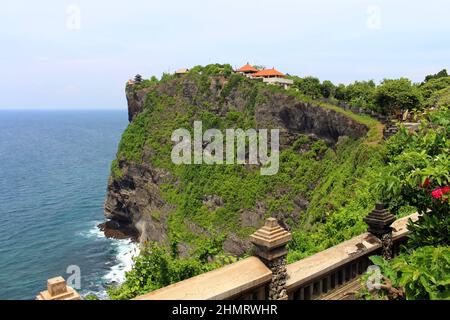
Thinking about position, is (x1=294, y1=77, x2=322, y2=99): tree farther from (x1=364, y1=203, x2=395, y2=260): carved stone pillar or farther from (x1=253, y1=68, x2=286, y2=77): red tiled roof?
(x1=364, y1=203, x2=395, y2=260): carved stone pillar

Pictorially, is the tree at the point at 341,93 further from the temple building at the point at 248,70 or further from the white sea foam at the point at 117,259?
the white sea foam at the point at 117,259

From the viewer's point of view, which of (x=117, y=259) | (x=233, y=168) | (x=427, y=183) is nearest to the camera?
(x=427, y=183)

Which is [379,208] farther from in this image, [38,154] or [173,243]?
[38,154]

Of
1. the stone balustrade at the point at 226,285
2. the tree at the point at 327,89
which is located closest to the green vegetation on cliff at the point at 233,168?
the tree at the point at 327,89

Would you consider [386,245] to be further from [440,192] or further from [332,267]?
[440,192]

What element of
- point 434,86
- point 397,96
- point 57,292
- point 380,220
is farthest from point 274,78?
point 57,292

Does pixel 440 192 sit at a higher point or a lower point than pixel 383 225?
higher
